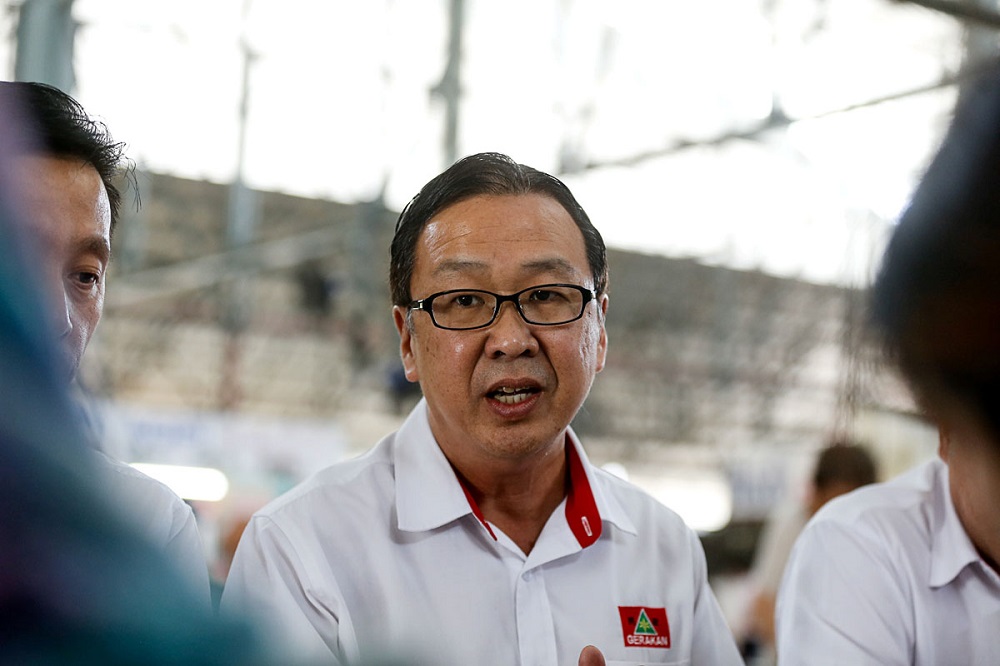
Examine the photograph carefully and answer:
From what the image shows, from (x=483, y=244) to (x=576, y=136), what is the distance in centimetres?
960

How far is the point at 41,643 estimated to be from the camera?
0.34 meters

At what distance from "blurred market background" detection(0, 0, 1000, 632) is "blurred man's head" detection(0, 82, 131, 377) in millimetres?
4063

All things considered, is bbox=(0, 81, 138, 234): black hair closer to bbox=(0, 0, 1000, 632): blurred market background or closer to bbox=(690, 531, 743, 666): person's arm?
bbox=(690, 531, 743, 666): person's arm

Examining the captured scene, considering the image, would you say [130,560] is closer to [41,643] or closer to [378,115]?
[41,643]

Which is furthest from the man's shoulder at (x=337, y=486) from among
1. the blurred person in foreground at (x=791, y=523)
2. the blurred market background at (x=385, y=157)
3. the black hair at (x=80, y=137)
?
the blurred market background at (x=385, y=157)

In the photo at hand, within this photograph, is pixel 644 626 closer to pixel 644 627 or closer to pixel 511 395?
pixel 644 627

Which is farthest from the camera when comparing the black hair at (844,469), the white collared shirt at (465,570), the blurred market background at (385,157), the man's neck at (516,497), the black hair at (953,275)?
the blurred market background at (385,157)

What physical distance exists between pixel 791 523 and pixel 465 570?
247 centimetres

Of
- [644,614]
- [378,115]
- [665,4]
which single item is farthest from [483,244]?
[665,4]

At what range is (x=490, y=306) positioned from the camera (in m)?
1.78

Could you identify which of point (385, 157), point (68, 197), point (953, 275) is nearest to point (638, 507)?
point (68, 197)

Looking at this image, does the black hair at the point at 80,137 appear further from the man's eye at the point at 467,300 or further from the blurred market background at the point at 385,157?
the blurred market background at the point at 385,157

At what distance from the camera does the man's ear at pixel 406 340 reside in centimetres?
192

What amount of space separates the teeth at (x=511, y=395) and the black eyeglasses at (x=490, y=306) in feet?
0.34
